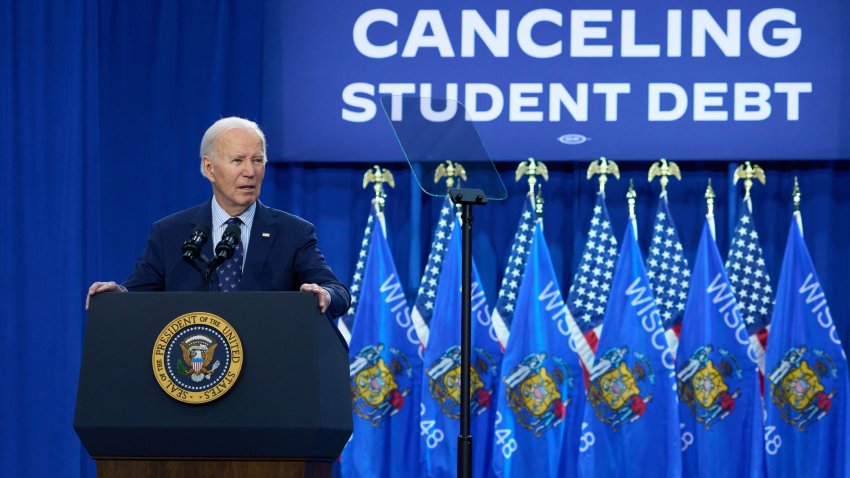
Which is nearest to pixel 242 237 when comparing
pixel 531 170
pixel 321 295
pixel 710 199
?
pixel 321 295

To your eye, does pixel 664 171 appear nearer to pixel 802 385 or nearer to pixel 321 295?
pixel 802 385

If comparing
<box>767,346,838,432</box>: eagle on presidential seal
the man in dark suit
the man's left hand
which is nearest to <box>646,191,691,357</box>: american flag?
<box>767,346,838,432</box>: eagle on presidential seal

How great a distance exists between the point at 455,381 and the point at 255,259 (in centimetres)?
270

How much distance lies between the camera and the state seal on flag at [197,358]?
2.36m

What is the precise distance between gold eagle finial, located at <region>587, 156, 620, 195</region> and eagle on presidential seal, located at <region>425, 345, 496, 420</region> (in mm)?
1051

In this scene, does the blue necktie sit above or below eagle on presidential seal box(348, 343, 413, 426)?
above

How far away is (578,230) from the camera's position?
5656mm

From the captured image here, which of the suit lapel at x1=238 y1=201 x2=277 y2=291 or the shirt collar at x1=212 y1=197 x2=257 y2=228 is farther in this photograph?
the shirt collar at x1=212 y1=197 x2=257 y2=228

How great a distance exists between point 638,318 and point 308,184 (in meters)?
1.90

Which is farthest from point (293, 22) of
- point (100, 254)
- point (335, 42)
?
point (100, 254)

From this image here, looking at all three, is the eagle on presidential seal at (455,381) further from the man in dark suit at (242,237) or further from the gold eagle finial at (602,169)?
the man in dark suit at (242,237)

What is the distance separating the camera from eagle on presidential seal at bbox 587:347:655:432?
5312 mm

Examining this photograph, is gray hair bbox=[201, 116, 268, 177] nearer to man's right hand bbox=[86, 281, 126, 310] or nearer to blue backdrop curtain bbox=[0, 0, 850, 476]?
man's right hand bbox=[86, 281, 126, 310]

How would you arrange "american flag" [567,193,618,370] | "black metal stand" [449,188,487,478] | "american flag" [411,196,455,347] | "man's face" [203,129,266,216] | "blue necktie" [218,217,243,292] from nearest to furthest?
"blue necktie" [218,217,243,292] → "man's face" [203,129,266,216] → "black metal stand" [449,188,487,478] → "american flag" [567,193,618,370] → "american flag" [411,196,455,347]
